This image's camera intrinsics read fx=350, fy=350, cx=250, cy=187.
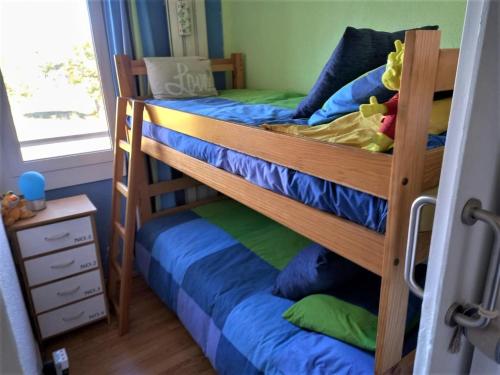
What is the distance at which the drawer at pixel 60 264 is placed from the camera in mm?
1808

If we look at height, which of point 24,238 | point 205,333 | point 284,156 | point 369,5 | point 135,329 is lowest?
point 135,329

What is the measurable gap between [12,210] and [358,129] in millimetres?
1724

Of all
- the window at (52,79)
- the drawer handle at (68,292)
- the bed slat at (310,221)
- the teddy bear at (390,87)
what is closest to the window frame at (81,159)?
the window at (52,79)

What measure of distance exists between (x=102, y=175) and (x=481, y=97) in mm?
2255

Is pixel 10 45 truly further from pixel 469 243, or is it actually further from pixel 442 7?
pixel 469 243

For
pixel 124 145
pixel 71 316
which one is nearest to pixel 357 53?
pixel 124 145

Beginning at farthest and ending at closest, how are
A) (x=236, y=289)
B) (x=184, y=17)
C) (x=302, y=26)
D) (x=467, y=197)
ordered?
(x=184, y=17) → (x=302, y=26) → (x=236, y=289) → (x=467, y=197)

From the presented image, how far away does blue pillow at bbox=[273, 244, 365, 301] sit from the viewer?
4.18 ft

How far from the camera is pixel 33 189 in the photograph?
1873 mm

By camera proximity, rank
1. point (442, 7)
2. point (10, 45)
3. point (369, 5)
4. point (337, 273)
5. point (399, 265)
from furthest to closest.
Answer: point (10, 45)
point (369, 5)
point (442, 7)
point (337, 273)
point (399, 265)

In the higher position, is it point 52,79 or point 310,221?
point 52,79

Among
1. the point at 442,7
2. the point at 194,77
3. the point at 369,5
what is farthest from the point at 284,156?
the point at 194,77

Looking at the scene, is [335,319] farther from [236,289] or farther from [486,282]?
[486,282]

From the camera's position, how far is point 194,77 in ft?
7.39
